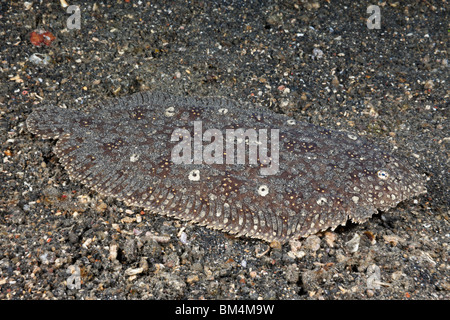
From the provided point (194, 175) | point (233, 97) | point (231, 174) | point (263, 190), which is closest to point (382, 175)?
point (263, 190)

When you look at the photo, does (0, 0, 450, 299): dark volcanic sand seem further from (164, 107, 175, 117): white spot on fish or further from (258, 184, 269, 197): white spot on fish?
(164, 107, 175, 117): white spot on fish

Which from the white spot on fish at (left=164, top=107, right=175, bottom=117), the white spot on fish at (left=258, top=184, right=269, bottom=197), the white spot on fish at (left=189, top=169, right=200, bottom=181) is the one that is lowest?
the white spot on fish at (left=258, top=184, right=269, bottom=197)

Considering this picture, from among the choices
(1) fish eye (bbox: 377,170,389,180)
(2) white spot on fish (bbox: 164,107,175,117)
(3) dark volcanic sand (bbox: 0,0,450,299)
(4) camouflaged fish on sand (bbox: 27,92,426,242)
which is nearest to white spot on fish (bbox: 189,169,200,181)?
(4) camouflaged fish on sand (bbox: 27,92,426,242)

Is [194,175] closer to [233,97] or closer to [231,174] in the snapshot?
[231,174]

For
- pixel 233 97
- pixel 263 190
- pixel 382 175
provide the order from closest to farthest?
pixel 263 190, pixel 382 175, pixel 233 97

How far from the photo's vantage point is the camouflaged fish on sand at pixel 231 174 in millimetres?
3730

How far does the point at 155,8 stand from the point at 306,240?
3.63m

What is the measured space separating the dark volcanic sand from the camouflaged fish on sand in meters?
0.22

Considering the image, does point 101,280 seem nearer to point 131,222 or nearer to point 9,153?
point 131,222

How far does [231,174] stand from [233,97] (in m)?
1.56

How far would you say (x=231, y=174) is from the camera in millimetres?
3822

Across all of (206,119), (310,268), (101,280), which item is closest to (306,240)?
(310,268)

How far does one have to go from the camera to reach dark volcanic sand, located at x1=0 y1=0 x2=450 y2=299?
3.53 metres

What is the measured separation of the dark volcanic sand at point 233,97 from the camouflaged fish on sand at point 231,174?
0.22 metres
